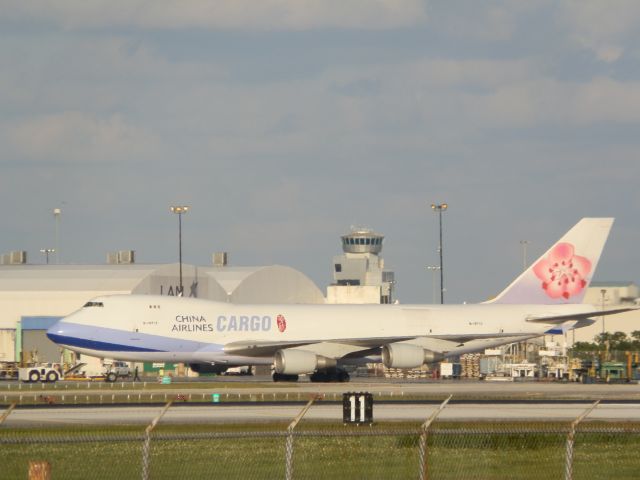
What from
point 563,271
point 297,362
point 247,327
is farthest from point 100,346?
point 563,271

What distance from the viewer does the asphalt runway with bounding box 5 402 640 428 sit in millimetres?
39406

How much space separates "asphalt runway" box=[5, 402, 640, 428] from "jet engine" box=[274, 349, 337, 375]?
21080mm

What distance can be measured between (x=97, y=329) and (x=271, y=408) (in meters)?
28.7

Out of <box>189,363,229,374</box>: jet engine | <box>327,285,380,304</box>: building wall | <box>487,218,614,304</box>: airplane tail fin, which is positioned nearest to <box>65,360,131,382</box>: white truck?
<box>189,363,229,374</box>: jet engine

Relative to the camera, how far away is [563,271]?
8150cm

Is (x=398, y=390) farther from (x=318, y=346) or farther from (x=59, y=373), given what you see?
(x=59, y=373)

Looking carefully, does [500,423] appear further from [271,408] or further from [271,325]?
[271,325]

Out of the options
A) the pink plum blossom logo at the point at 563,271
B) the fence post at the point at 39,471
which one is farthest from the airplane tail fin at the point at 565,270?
the fence post at the point at 39,471

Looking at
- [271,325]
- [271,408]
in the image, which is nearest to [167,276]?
[271,325]

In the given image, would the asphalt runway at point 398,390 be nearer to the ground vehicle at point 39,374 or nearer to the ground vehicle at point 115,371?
the ground vehicle at point 39,374

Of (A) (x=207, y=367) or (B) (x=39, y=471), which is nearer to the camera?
(B) (x=39, y=471)

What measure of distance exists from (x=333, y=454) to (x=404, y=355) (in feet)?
135

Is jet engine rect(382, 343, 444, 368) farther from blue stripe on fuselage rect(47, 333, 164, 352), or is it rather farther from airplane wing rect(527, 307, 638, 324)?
blue stripe on fuselage rect(47, 333, 164, 352)

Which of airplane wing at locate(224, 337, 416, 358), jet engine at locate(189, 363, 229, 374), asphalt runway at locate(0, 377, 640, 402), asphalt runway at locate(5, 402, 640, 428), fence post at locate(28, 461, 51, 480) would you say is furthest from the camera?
jet engine at locate(189, 363, 229, 374)
